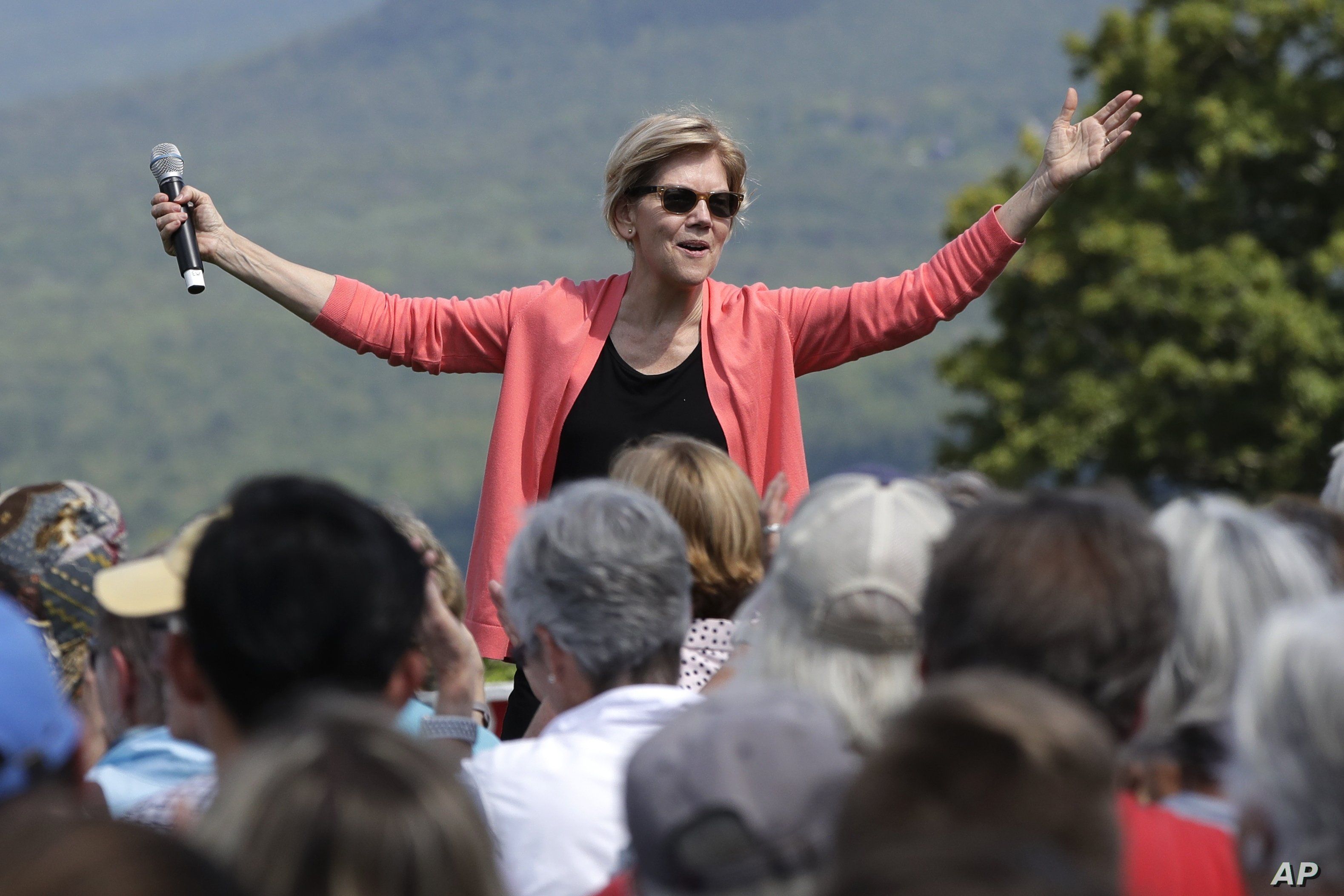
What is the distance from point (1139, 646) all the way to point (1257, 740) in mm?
Answer: 318

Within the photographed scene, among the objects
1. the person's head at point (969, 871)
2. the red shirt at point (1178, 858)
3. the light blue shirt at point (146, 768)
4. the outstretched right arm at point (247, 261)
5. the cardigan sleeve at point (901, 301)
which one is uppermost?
the outstretched right arm at point (247, 261)

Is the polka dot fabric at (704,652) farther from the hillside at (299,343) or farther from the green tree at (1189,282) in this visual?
the hillside at (299,343)

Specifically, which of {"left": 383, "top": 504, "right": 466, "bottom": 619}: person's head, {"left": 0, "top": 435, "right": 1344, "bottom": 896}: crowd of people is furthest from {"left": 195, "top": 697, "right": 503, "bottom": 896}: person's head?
{"left": 383, "top": 504, "right": 466, "bottom": 619}: person's head

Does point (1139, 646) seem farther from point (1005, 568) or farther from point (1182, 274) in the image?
point (1182, 274)

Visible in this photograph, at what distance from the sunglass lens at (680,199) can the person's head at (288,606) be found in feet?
7.01

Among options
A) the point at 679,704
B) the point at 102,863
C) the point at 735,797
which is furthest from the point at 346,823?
the point at 679,704

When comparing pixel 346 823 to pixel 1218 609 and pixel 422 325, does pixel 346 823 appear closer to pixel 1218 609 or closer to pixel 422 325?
pixel 1218 609

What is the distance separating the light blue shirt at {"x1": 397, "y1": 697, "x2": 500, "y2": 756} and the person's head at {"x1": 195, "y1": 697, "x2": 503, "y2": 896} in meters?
1.26

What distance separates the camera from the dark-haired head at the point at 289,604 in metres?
2.04

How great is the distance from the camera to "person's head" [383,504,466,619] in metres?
2.97

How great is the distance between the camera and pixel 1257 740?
1.74 meters

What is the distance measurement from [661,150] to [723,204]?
21 cm

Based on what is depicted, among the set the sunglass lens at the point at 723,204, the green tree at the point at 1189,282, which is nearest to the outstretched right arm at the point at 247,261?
the sunglass lens at the point at 723,204

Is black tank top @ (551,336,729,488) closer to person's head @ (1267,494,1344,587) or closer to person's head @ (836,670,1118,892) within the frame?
person's head @ (1267,494,1344,587)
